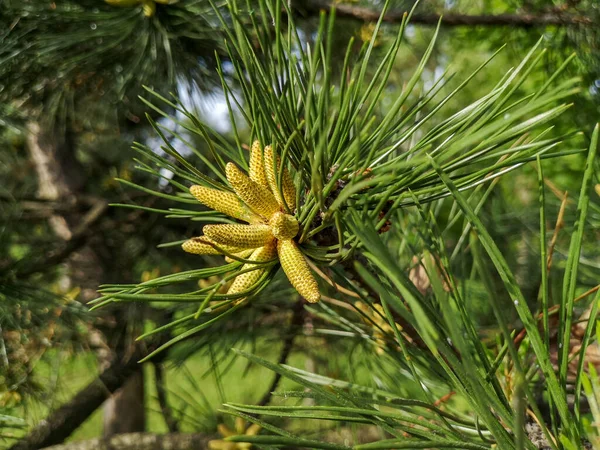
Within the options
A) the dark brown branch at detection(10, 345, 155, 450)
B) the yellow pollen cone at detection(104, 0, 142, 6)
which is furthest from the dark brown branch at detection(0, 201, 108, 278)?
the yellow pollen cone at detection(104, 0, 142, 6)

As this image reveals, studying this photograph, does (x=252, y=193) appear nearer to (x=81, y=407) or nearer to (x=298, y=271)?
(x=298, y=271)

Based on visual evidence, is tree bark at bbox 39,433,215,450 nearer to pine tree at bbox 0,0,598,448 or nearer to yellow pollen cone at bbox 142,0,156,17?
pine tree at bbox 0,0,598,448

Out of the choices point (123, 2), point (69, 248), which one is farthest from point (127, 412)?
point (123, 2)

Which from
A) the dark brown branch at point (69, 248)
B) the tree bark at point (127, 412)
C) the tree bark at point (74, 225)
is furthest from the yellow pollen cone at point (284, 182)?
the tree bark at point (127, 412)

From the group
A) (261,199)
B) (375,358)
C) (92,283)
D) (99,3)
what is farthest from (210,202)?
(92,283)

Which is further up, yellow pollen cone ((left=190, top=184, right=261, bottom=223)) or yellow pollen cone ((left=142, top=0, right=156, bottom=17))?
yellow pollen cone ((left=142, top=0, right=156, bottom=17))
